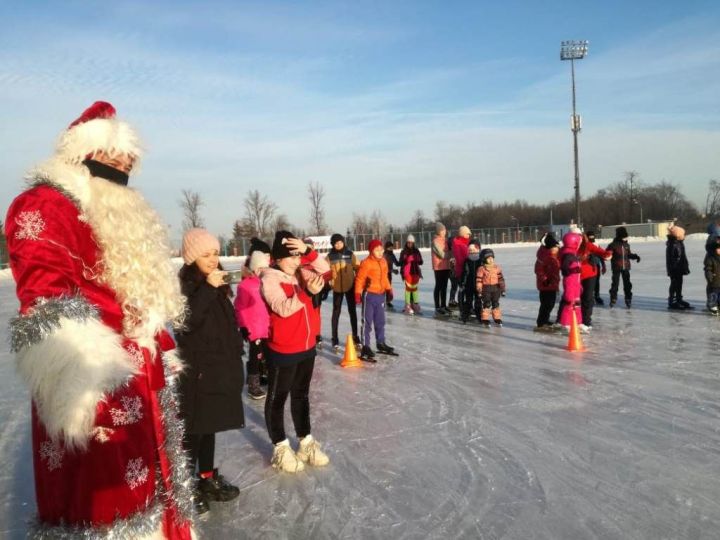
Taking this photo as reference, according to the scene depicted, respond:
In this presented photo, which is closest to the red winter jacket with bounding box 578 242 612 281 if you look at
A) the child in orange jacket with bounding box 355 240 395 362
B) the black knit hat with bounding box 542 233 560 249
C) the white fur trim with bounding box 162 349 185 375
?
the black knit hat with bounding box 542 233 560 249

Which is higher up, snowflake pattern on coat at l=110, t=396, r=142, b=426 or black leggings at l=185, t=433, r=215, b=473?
snowflake pattern on coat at l=110, t=396, r=142, b=426

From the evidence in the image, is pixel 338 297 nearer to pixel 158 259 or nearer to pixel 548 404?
pixel 548 404

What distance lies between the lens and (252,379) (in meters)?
5.71

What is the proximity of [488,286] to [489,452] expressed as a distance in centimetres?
586

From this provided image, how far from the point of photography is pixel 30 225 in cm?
155

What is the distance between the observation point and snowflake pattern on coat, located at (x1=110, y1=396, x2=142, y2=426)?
1.65m

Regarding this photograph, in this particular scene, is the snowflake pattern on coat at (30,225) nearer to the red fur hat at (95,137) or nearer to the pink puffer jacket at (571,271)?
the red fur hat at (95,137)

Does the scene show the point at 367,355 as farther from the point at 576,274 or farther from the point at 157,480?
the point at 157,480

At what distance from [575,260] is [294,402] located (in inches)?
239

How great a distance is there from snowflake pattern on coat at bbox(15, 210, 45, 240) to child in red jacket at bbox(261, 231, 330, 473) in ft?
7.00

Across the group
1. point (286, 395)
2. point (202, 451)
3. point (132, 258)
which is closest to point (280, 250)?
point (286, 395)

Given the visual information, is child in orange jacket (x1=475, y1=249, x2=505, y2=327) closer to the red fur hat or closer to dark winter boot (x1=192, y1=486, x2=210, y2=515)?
dark winter boot (x1=192, y1=486, x2=210, y2=515)

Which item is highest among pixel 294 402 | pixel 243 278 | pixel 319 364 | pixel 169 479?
pixel 243 278


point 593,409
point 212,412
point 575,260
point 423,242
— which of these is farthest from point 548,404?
point 423,242
